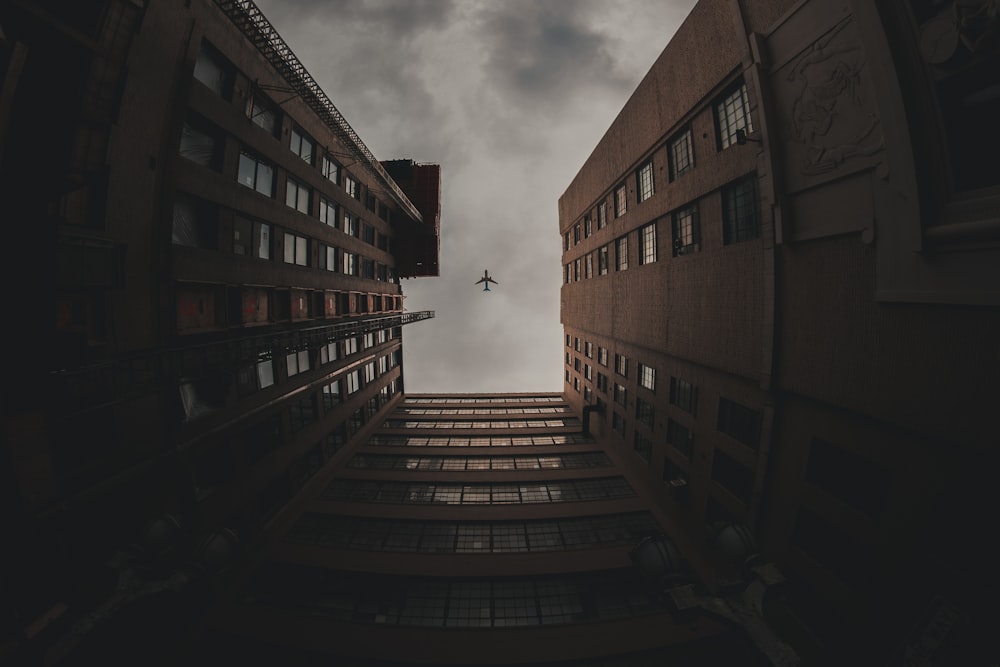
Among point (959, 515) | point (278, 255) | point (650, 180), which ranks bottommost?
point (959, 515)

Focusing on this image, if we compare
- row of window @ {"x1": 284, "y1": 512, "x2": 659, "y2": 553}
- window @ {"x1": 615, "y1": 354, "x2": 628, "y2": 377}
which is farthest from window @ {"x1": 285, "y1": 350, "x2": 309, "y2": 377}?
window @ {"x1": 615, "y1": 354, "x2": 628, "y2": 377}

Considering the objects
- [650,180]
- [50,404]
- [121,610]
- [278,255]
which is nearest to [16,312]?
[50,404]

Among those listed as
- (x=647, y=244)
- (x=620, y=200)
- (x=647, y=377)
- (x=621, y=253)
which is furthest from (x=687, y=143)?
(x=647, y=377)

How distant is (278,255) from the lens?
1784 cm

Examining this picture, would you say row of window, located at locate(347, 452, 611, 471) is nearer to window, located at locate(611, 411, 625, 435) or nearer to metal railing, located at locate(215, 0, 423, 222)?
window, located at locate(611, 411, 625, 435)

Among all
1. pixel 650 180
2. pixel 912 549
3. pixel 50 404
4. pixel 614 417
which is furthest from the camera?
pixel 614 417

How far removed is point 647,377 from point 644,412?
2.52m

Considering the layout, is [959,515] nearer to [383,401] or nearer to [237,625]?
[237,625]

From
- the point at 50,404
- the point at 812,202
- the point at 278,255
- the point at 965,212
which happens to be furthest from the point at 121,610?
the point at 812,202

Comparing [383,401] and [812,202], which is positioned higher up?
[812,202]

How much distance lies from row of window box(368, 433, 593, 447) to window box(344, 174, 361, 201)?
2181cm

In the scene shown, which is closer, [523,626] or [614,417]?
[523,626]

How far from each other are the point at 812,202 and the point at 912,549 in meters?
10.2

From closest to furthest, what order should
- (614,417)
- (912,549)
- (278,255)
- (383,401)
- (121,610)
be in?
(121,610)
(912,549)
(278,255)
(614,417)
(383,401)
